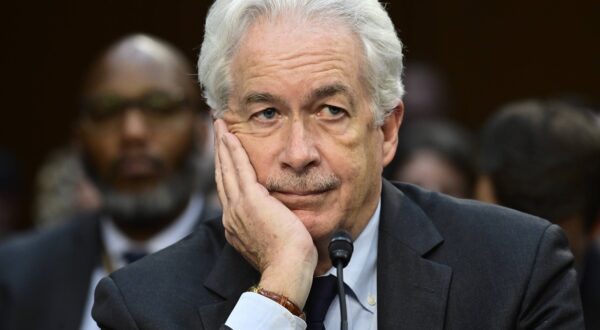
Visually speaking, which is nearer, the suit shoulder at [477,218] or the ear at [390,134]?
the suit shoulder at [477,218]

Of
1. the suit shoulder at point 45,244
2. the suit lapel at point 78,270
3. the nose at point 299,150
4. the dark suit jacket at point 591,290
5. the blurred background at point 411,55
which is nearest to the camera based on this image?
the nose at point 299,150

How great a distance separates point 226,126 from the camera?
3.51 meters

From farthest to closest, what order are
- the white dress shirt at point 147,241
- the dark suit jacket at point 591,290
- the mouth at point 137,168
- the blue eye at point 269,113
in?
1. the mouth at point 137,168
2. the white dress shirt at point 147,241
3. the dark suit jacket at point 591,290
4. the blue eye at point 269,113

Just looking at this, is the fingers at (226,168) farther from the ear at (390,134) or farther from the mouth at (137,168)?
the mouth at (137,168)

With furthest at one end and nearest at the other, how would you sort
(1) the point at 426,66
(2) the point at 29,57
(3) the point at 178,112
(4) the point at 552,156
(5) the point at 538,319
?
(2) the point at 29,57 → (1) the point at 426,66 → (3) the point at 178,112 → (4) the point at 552,156 → (5) the point at 538,319

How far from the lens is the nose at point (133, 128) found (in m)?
5.46

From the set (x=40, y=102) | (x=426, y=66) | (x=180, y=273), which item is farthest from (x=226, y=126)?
(x=40, y=102)

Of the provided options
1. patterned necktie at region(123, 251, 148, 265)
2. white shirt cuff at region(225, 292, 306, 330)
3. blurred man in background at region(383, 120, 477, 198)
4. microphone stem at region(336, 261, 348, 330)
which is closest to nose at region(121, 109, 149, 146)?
patterned necktie at region(123, 251, 148, 265)

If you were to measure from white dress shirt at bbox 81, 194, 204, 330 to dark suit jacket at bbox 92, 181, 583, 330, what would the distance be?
74.3 inches

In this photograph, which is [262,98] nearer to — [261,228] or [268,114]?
[268,114]

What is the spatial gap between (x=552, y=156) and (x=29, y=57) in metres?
6.49

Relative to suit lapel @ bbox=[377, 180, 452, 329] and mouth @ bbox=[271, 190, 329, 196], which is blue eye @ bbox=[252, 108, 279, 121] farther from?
suit lapel @ bbox=[377, 180, 452, 329]

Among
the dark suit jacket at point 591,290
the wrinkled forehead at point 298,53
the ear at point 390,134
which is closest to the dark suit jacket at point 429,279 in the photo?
the ear at point 390,134

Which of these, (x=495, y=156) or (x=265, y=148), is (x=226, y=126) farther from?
(x=495, y=156)
